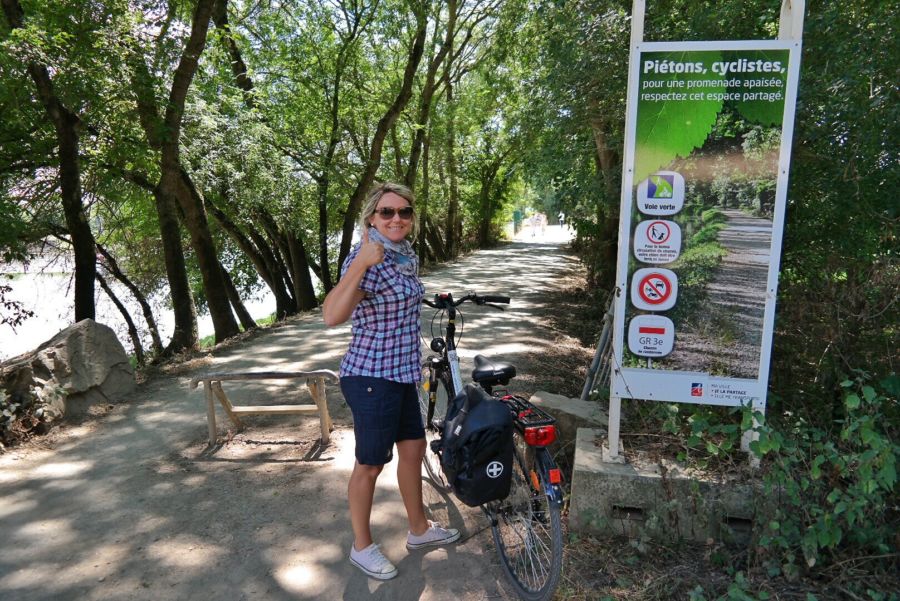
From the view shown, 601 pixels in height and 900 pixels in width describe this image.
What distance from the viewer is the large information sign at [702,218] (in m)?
2.95

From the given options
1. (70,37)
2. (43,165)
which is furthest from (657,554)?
(43,165)

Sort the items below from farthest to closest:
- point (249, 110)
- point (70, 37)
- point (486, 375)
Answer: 1. point (249, 110)
2. point (70, 37)
3. point (486, 375)

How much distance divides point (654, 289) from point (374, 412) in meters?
1.65

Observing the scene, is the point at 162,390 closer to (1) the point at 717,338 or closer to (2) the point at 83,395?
(2) the point at 83,395

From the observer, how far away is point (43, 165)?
894cm

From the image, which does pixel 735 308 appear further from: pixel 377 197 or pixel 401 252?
pixel 377 197

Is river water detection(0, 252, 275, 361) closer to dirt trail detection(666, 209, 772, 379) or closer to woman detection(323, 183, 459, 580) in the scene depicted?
woman detection(323, 183, 459, 580)

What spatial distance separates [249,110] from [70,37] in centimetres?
614

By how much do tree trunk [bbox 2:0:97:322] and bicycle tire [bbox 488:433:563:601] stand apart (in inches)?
264

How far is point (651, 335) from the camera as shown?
321 cm

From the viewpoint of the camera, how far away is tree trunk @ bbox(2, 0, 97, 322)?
669 centimetres

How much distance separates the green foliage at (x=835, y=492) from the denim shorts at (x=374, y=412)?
1.61 metres

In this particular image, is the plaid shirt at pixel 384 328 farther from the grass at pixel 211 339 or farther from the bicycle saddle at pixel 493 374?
the grass at pixel 211 339

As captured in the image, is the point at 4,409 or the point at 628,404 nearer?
the point at 628,404
